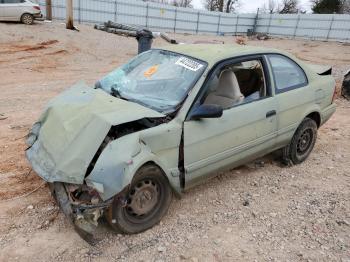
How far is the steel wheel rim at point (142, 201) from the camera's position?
9.99 ft

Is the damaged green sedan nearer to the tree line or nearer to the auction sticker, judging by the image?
the auction sticker

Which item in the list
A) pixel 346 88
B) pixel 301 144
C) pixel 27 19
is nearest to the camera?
pixel 301 144

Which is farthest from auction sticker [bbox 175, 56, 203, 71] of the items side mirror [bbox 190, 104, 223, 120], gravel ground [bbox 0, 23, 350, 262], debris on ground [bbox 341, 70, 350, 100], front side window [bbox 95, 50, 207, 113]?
debris on ground [bbox 341, 70, 350, 100]

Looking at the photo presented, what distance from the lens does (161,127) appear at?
121 inches

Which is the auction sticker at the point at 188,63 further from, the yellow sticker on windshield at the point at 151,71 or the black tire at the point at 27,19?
the black tire at the point at 27,19

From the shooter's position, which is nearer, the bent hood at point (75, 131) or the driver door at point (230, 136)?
the bent hood at point (75, 131)

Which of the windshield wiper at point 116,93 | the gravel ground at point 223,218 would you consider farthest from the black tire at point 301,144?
the windshield wiper at point 116,93

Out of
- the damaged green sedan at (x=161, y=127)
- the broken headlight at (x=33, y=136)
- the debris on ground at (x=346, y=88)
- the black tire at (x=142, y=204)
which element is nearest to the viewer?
the damaged green sedan at (x=161, y=127)

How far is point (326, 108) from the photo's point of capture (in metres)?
4.91

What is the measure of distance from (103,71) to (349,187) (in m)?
9.08

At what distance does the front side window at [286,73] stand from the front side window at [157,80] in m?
1.11

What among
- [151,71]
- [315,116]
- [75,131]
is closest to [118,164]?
[75,131]

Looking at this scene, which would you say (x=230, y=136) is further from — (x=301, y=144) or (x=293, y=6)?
(x=293, y=6)

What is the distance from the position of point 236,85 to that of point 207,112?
2.98 ft
